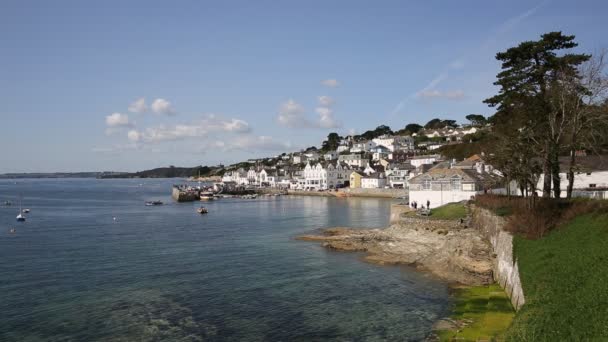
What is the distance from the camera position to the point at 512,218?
27.1 meters

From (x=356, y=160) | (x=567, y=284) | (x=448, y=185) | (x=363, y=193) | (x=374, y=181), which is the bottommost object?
(x=567, y=284)

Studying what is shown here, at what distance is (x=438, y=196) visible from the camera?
2066 inches

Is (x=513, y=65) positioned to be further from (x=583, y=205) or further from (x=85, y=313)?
(x=85, y=313)

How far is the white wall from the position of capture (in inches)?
1992

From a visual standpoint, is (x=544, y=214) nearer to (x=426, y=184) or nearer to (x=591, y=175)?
(x=591, y=175)

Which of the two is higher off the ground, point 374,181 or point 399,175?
point 399,175

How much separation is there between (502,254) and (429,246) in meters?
10.3

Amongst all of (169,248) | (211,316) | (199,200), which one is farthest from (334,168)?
(211,316)

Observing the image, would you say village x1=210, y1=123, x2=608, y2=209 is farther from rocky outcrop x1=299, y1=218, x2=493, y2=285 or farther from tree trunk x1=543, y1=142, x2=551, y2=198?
rocky outcrop x1=299, y1=218, x2=493, y2=285

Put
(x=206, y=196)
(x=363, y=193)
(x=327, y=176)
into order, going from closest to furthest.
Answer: (x=363, y=193)
(x=206, y=196)
(x=327, y=176)

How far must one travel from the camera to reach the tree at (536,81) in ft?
100

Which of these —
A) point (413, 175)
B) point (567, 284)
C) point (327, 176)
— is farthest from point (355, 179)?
point (567, 284)

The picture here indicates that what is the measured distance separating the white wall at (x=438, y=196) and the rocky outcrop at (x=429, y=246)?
11453mm

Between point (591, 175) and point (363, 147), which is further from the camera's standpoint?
point (363, 147)
